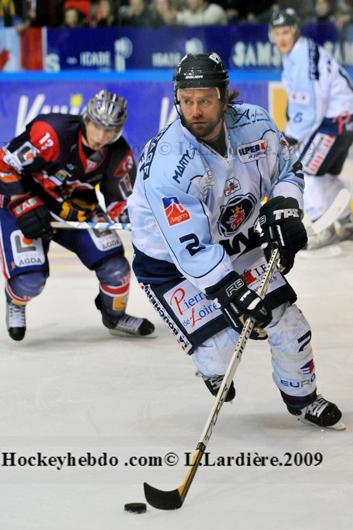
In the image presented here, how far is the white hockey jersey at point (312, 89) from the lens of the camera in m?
6.35

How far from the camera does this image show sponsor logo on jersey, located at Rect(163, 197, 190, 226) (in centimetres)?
305

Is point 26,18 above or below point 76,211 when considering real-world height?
below

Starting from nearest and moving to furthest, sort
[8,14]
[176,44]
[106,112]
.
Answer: [106,112], [8,14], [176,44]

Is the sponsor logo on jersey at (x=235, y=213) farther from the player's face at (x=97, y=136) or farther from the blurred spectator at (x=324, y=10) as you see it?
the blurred spectator at (x=324, y=10)

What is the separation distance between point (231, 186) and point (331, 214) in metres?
3.27

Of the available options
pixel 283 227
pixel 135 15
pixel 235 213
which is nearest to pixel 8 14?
pixel 135 15

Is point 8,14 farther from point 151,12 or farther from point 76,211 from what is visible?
point 76,211

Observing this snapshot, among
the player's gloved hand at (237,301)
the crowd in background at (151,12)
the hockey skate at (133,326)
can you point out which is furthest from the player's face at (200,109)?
the crowd in background at (151,12)

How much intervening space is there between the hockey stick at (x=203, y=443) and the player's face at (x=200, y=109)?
0.41 metres

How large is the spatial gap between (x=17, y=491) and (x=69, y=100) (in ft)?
15.3

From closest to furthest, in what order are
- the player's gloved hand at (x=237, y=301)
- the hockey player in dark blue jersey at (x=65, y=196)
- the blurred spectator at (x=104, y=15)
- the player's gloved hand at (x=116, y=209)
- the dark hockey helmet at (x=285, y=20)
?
the player's gloved hand at (x=237, y=301) → the hockey player in dark blue jersey at (x=65, y=196) → the player's gloved hand at (x=116, y=209) → the dark hockey helmet at (x=285, y=20) → the blurred spectator at (x=104, y=15)

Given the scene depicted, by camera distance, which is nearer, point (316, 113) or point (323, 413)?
point (323, 413)

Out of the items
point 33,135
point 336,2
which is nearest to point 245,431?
point 33,135

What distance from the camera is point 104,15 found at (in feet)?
26.8
